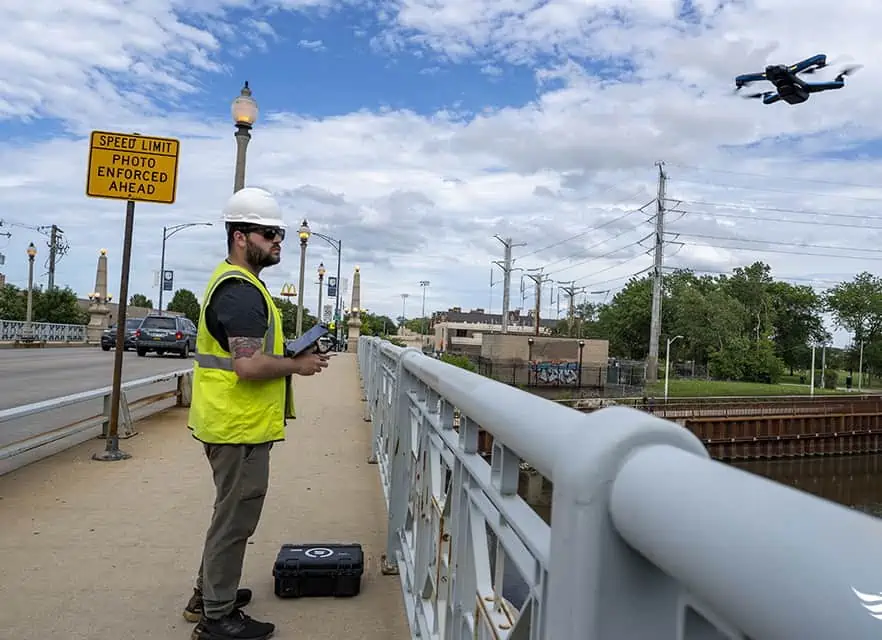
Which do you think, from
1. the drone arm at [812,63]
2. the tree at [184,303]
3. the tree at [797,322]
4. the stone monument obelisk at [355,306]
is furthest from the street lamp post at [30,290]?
the tree at [797,322]

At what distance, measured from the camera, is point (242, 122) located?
11312 mm

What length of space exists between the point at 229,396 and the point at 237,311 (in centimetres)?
40

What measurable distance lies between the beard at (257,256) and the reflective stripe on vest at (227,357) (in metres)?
0.30

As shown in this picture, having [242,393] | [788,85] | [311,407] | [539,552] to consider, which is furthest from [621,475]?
[788,85]

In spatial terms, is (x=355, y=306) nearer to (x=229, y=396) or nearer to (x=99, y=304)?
(x=99, y=304)

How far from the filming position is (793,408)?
51.1 metres

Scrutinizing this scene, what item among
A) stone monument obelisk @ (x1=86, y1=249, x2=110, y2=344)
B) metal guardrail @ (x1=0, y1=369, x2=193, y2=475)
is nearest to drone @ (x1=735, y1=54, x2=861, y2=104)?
metal guardrail @ (x1=0, y1=369, x2=193, y2=475)

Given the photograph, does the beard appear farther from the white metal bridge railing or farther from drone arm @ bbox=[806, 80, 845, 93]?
drone arm @ bbox=[806, 80, 845, 93]

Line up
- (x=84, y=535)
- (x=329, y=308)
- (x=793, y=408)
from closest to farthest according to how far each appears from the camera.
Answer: (x=84, y=535) < (x=793, y=408) < (x=329, y=308)

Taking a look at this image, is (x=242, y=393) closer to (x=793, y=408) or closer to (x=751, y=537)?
(x=751, y=537)

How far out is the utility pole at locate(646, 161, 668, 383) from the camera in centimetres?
6200

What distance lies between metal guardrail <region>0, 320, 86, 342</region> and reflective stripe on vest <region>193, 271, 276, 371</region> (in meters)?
38.3

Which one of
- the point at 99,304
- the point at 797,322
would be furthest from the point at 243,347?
the point at 797,322

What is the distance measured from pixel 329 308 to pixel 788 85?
34.6 m
